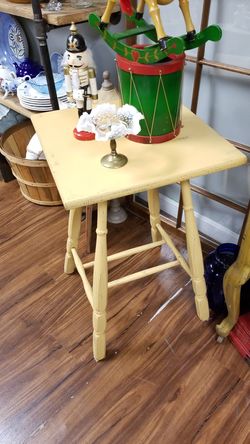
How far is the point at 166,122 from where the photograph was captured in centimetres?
81

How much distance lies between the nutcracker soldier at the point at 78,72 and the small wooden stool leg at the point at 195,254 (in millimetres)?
320

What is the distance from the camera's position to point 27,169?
4.71 feet

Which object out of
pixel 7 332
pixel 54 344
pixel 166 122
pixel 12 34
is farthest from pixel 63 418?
pixel 12 34

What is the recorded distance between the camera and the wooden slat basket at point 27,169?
1.42 metres

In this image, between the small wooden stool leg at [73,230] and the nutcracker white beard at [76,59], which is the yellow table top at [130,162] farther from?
the small wooden stool leg at [73,230]

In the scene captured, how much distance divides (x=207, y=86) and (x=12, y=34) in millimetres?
997

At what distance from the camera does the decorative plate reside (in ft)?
5.05

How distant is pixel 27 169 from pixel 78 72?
68cm

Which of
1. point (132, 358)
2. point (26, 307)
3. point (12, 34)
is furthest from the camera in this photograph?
point (12, 34)

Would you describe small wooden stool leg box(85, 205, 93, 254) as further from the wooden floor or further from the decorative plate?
the decorative plate

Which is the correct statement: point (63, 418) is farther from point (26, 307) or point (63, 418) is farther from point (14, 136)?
point (14, 136)

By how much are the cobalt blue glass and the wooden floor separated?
82 millimetres

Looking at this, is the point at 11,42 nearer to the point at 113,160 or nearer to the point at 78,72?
→ the point at 78,72

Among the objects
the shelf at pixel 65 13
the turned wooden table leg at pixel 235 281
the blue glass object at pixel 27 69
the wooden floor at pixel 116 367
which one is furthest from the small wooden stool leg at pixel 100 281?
the blue glass object at pixel 27 69
